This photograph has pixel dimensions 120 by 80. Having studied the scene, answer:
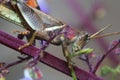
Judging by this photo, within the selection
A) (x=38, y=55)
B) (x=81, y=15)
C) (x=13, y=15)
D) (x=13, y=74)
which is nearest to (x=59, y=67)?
(x=38, y=55)

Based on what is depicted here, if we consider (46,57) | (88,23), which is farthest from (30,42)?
(88,23)

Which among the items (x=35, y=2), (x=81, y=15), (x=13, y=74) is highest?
(x=35, y=2)

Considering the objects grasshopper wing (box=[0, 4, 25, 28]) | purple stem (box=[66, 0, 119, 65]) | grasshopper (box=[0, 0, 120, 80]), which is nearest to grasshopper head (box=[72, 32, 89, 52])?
grasshopper (box=[0, 0, 120, 80])

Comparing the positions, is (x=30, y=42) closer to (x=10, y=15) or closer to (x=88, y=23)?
(x=10, y=15)

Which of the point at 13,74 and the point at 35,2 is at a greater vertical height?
the point at 35,2

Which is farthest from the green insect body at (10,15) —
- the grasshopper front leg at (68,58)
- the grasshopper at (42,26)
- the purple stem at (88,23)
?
the purple stem at (88,23)

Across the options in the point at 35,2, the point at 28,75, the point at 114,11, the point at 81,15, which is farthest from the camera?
the point at 114,11

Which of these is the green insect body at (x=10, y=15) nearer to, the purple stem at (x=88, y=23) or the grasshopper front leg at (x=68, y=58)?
the grasshopper front leg at (x=68, y=58)

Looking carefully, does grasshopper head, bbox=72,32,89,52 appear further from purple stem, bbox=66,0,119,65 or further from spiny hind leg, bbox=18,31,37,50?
purple stem, bbox=66,0,119,65

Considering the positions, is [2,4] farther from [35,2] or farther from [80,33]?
[80,33]

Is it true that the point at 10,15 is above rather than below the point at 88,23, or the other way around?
above
